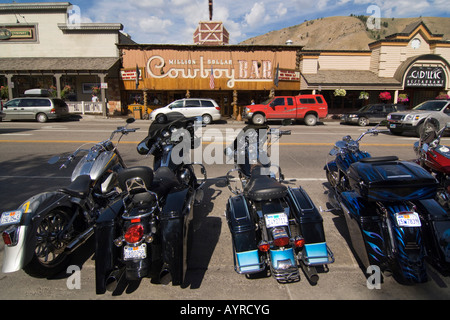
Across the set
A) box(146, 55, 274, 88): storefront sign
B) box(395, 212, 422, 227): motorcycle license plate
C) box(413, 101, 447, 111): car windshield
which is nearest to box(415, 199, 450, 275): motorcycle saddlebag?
box(395, 212, 422, 227): motorcycle license plate

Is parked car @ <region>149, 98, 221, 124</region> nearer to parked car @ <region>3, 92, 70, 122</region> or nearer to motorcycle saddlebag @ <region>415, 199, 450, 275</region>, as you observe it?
parked car @ <region>3, 92, 70, 122</region>

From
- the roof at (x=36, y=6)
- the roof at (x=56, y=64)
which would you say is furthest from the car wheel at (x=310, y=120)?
the roof at (x=36, y=6)

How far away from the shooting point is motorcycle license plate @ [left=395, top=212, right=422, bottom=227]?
9.20 ft

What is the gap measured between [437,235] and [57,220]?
3945 mm

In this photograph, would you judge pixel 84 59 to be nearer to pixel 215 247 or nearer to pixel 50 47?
pixel 50 47

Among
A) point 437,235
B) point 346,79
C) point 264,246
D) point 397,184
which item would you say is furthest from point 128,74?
point 437,235

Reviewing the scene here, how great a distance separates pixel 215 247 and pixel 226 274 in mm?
607

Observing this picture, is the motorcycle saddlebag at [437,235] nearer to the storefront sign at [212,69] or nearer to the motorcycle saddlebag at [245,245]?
the motorcycle saddlebag at [245,245]

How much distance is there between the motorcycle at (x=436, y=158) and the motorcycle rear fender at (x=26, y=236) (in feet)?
15.4

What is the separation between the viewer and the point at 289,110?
19.3m

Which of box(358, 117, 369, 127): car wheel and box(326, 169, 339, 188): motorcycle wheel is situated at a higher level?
box(358, 117, 369, 127): car wheel

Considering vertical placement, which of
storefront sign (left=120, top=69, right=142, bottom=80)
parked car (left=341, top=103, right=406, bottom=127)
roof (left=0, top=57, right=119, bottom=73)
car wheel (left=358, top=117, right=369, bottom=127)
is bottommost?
car wheel (left=358, top=117, right=369, bottom=127)

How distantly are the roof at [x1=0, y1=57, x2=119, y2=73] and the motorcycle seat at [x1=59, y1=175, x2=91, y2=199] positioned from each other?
2144 centimetres

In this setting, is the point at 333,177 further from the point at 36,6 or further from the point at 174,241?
the point at 36,6
